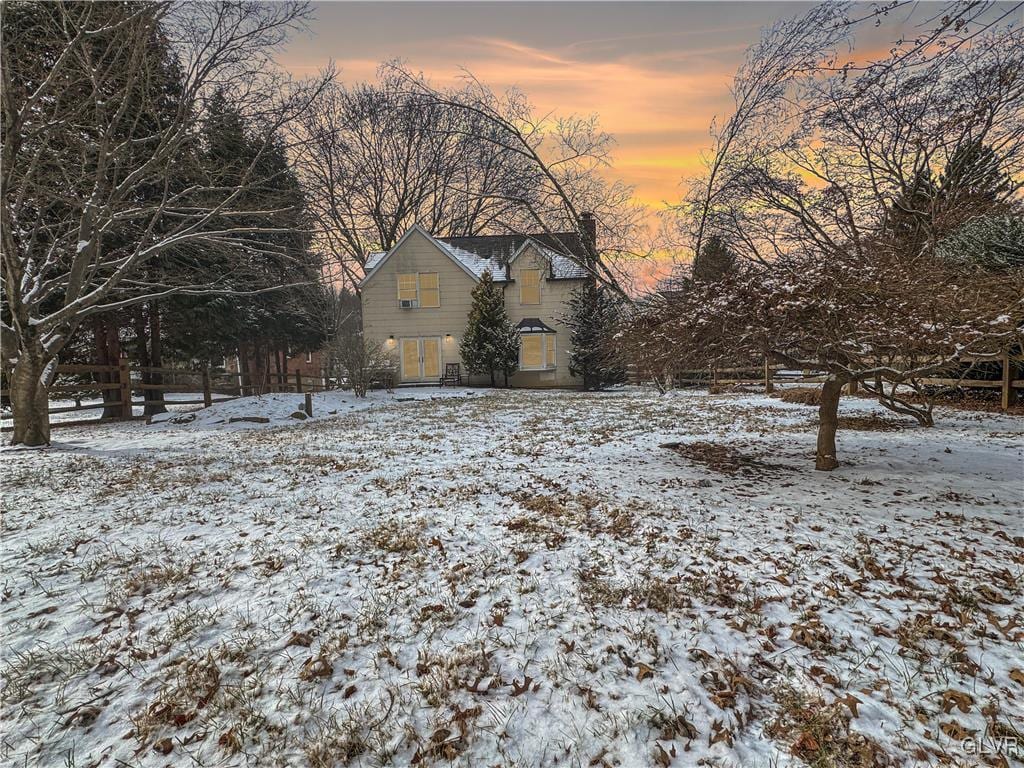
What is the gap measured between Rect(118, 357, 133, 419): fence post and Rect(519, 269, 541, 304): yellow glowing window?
15914 millimetres

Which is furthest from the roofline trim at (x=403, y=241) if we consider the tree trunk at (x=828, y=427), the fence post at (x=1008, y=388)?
the fence post at (x=1008, y=388)

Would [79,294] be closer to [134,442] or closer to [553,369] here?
[134,442]

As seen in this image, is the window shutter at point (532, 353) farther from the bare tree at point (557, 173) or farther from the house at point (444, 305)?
the bare tree at point (557, 173)

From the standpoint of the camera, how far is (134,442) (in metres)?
8.95

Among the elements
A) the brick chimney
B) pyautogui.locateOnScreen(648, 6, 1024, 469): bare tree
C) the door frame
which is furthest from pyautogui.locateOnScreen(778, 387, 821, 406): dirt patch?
the door frame

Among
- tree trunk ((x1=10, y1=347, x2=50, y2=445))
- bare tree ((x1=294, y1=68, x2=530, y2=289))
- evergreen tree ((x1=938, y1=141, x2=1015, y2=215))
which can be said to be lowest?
tree trunk ((x1=10, y1=347, x2=50, y2=445))

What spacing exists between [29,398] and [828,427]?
42.0ft

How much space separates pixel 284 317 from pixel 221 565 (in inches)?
759

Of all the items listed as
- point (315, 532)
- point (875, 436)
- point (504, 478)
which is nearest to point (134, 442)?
point (315, 532)

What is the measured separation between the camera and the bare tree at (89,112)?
698cm

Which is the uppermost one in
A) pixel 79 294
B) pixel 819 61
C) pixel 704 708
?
pixel 819 61

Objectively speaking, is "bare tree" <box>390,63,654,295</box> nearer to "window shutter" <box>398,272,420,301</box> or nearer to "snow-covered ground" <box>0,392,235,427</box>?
"snow-covered ground" <box>0,392,235,427</box>

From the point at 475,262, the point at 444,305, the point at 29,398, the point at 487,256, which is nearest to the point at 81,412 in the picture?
the point at 29,398

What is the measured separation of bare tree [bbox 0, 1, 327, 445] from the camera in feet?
22.9
